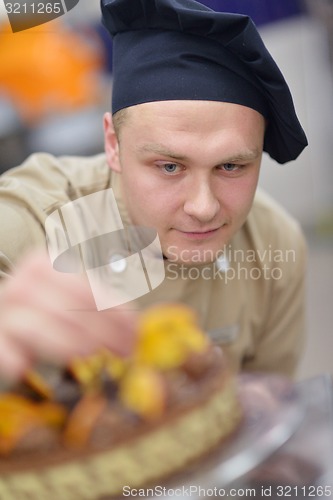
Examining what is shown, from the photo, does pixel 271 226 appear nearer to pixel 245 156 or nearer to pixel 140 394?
pixel 245 156

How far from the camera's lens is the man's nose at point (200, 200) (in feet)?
1.48

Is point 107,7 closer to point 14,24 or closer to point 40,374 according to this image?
point 14,24

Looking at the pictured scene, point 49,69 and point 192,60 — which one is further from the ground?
point 192,60

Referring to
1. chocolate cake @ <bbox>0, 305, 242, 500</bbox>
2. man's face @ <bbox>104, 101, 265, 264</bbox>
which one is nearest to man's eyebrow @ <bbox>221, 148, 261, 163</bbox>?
man's face @ <bbox>104, 101, 265, 264</bbox>

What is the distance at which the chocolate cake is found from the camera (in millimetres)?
363

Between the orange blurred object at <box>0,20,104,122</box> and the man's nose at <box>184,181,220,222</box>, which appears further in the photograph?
the orange blurred object at <box>0,20,104,122</box>

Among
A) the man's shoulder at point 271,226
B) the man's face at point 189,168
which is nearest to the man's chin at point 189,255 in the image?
the man's face at point 189,168

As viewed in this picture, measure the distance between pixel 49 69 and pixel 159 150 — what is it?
57 cm

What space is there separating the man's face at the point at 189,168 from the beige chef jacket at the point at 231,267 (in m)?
0.02

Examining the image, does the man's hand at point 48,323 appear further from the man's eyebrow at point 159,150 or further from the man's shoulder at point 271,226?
the man's shoulder at point 271,226

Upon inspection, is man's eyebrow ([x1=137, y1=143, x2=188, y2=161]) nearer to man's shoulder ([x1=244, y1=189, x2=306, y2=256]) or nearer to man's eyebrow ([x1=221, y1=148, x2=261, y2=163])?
man's eyebrow ([x1=221, y1=148, x2=261, y2=163])

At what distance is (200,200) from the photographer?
45 cm

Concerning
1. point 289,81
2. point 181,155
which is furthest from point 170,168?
point 289,81

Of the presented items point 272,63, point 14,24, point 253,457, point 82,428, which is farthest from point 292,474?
point 14,24
